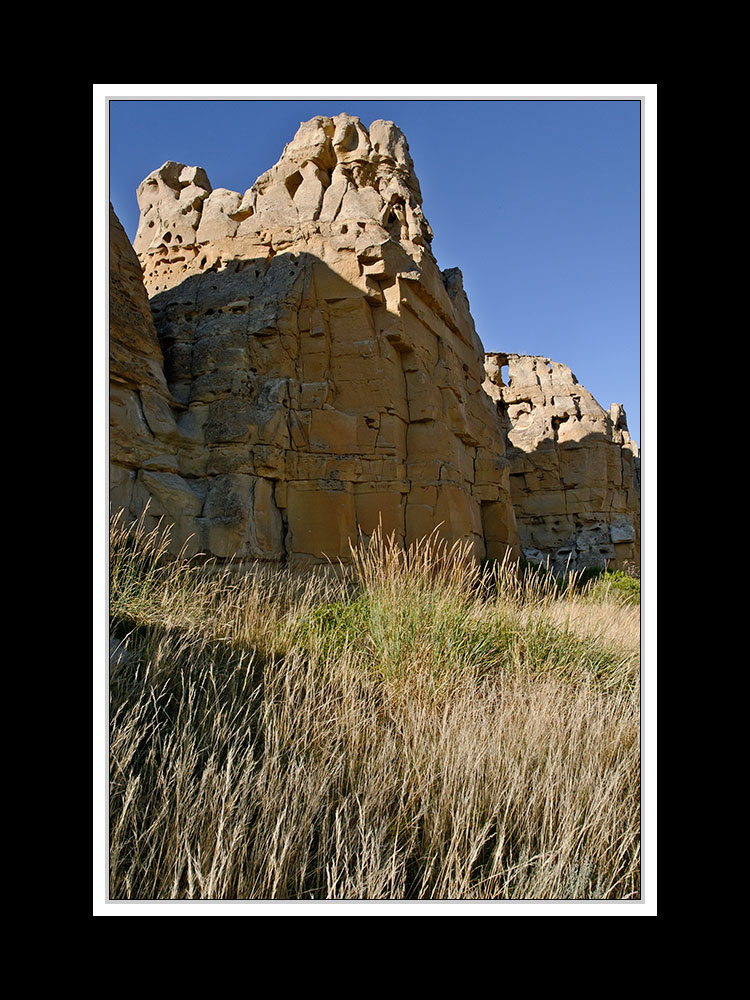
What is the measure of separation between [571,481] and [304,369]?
53.3 ft

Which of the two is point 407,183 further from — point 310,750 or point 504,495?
point 310,750

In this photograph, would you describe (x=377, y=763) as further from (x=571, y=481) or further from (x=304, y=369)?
(x=571, y=481)

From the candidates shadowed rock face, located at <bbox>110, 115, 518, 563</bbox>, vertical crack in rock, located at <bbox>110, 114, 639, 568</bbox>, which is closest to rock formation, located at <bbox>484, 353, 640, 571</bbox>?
vertical crack in rock, located at <bbox>110, 114, 639, 568</bbox>

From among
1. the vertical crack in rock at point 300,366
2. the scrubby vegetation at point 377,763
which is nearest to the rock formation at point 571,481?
the vertical crack in rock at point 300,366

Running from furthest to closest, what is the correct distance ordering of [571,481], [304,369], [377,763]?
[571,481], [304,369], [377,763]

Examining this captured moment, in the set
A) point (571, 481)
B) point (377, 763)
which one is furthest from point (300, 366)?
point (571, 481)

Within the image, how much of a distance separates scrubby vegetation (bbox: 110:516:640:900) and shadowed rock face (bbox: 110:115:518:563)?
4694mm

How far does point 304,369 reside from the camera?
36.8 feet

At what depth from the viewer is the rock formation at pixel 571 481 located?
2378 cm

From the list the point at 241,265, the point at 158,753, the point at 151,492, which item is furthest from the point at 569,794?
the point at 241,265

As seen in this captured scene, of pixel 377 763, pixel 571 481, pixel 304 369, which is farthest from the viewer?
pixel 571 481

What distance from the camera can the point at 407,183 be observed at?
13.5 meters

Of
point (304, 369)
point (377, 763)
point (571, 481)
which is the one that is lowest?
point (377, 763)

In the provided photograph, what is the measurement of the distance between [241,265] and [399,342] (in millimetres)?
3585
